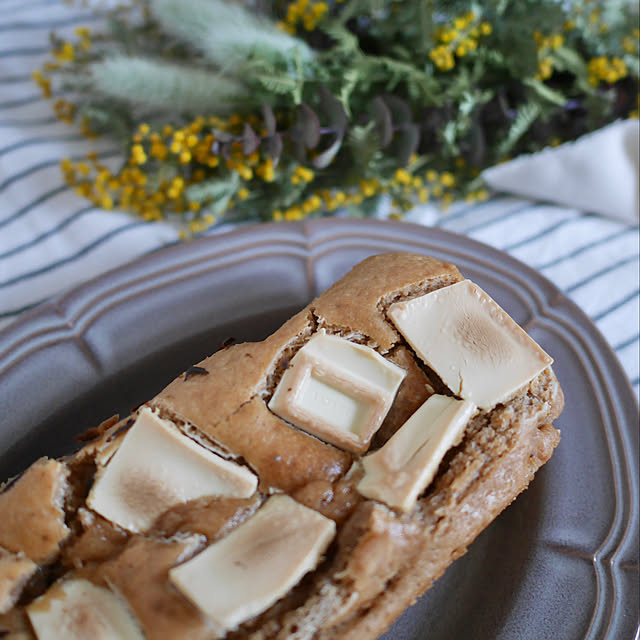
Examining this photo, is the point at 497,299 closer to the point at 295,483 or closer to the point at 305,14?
the point at 295,483

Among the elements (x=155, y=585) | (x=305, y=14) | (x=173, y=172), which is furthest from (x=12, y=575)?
(x=305, y=14)

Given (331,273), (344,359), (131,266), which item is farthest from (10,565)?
(331,273)

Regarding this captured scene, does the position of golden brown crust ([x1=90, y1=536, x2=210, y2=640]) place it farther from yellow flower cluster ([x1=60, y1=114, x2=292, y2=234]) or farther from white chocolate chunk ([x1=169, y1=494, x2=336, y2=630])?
yellow flower cluster ([x1=60, y1=114, x2=292, y2=234])

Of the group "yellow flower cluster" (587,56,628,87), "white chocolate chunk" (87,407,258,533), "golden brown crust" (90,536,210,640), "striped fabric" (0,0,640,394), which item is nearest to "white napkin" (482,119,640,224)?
"striped fabric" (0,0,640,394)

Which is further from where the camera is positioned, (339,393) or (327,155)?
(327,155)

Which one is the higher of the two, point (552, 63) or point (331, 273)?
point (552, 63)

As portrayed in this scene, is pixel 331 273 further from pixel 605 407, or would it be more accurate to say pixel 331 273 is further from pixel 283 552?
pixel 283 552

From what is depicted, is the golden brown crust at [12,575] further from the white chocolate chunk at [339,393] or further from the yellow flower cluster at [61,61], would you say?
the yellow flower cluster at [61,61]
